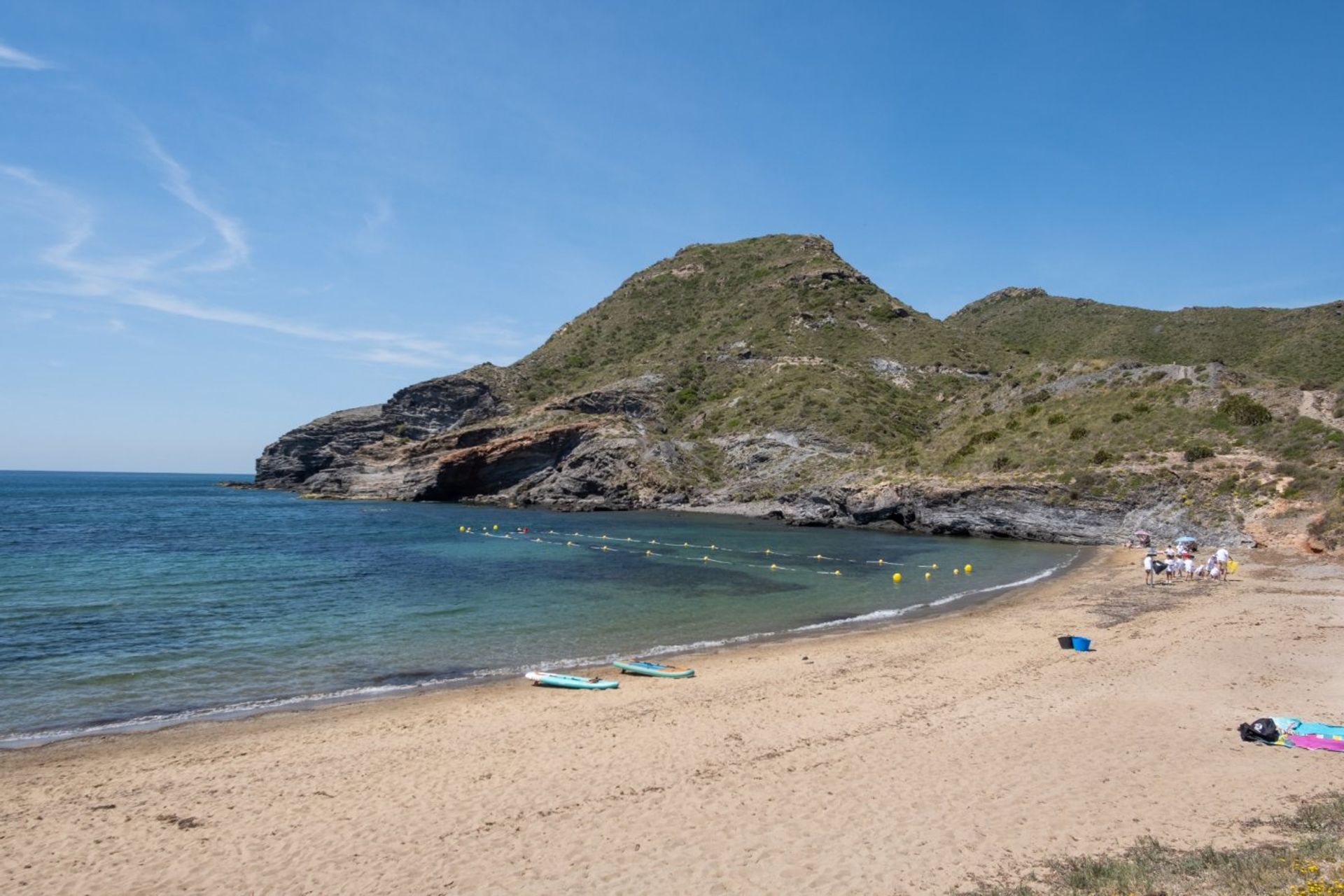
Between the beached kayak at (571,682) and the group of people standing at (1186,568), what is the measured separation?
23.3 metres

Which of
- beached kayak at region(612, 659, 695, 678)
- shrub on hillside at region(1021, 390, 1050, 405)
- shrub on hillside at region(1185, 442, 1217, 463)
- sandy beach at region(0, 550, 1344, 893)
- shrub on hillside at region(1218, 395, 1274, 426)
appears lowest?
beached kayak at region(612, 659, 695, 678)

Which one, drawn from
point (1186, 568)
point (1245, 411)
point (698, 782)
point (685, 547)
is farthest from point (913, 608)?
point (1245, 411)

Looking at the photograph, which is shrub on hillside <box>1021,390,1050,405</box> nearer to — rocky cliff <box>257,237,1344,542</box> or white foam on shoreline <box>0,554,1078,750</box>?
rocky cliff <box>257,237,1344,542</box>

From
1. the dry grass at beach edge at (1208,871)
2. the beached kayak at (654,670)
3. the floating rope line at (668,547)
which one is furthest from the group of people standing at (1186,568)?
the dry grass at beach edge at (1208,871)

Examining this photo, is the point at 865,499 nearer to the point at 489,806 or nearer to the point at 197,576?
the point at 197,576

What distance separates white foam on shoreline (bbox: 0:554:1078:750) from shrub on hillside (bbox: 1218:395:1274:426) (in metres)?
39.0

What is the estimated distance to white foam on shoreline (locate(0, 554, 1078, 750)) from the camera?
505 inches

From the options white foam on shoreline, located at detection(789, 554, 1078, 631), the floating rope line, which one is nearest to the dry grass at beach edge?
white foam on shoreline, located at detection(789, 554, 1078, 631)

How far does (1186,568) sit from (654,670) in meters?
25.8

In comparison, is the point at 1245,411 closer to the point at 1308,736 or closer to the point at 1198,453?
the point at 1198,453

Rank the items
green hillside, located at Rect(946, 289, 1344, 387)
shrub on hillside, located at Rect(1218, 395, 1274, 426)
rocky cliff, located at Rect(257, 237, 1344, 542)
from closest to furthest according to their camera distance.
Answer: shrub on hillside, located at Rect(1218, 395, 1274, 426) < rocky cliff, located at Rect(257, 237, 1344, 542) < green hillside, located at Rect(946, 289, 1344, 387)

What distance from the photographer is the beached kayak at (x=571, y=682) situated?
608 inches

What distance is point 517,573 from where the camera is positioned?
3347 centimetres

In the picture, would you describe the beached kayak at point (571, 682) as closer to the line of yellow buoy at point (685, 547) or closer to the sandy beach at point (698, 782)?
the sandy beach at point (698, 782)
